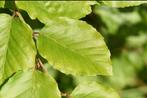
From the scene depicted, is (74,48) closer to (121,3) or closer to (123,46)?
(121,3)

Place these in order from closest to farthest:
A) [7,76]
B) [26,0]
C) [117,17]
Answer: [7,76] → [26,0] → [117,17]

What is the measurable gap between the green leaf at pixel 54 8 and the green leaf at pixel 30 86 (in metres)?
0.17

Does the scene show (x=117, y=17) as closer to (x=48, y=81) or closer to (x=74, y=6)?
(x=74, y=6)

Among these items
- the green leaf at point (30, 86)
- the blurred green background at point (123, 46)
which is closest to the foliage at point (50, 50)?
the green leaf at point (30, 86)

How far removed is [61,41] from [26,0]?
0.56 feet

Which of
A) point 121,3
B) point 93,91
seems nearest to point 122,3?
point 121,3

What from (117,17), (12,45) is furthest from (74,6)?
(117,17)

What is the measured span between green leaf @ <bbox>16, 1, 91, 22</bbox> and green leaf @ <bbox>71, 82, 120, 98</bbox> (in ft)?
0.69

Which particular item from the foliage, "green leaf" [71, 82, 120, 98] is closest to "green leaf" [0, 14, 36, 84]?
the foliage

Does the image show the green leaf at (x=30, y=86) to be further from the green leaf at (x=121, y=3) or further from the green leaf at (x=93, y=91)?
the green leaf at (x=121, y=3)

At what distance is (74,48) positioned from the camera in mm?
993

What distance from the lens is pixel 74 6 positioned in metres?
1.11

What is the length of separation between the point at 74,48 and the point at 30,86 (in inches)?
6.3

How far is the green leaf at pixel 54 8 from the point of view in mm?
1049
